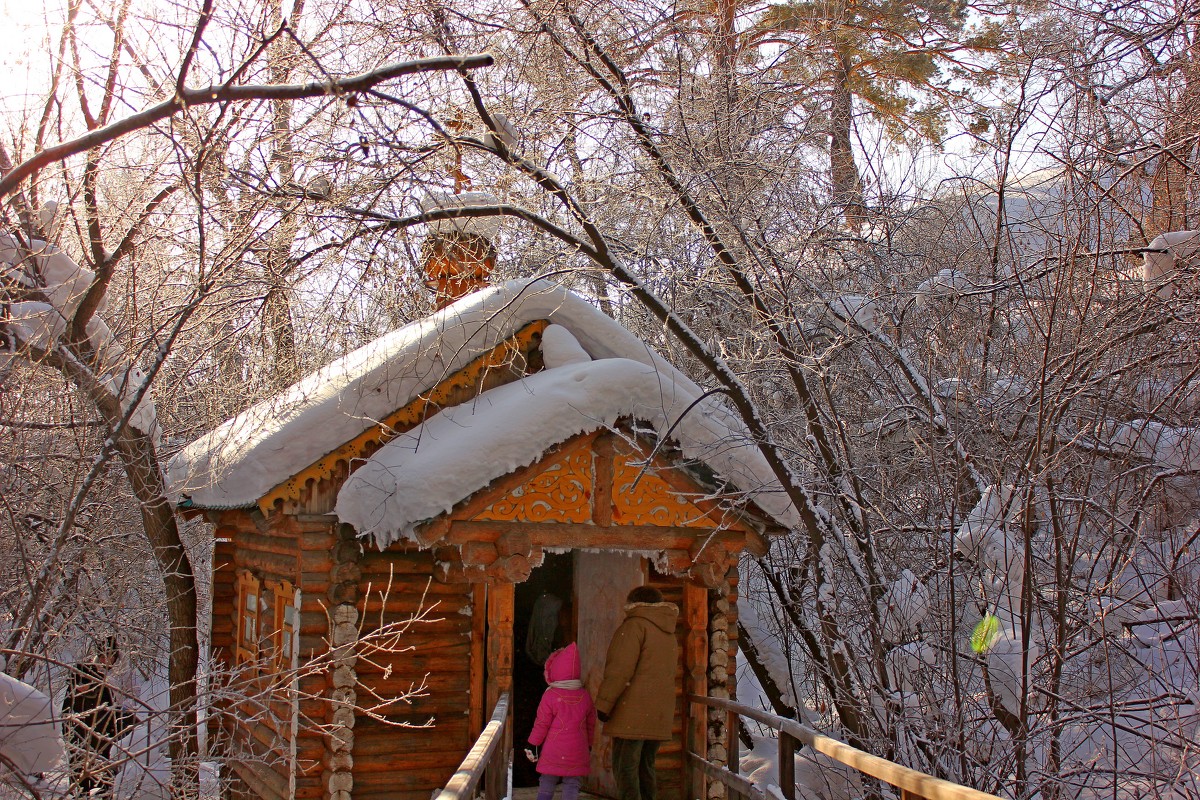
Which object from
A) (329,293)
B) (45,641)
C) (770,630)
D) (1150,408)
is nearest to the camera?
(1150,408)

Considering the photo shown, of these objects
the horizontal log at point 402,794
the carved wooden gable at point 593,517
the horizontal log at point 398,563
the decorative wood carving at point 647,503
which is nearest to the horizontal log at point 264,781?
the horizontal log at point 402,794

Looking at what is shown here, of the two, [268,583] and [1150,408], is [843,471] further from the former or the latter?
[268,583]

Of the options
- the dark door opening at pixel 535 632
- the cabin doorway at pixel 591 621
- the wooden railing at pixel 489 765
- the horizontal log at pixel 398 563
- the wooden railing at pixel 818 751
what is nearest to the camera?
the wooden railing at pixel 818 751

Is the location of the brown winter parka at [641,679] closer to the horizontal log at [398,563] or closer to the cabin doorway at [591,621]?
the cabin doorway at [591,621]

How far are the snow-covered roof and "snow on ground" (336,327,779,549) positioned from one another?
11 millimetres

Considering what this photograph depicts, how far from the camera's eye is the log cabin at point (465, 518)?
318 inches

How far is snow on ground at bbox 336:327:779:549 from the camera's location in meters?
7.79

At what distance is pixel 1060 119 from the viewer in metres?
6.99

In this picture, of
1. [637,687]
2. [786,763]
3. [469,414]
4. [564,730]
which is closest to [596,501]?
[469,414]

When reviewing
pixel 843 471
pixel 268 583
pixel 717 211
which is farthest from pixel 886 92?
pixel 268 583

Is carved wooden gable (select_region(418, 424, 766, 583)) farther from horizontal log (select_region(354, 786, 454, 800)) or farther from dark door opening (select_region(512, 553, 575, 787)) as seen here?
horizontal log (select_region(354, 786, 454, 800))

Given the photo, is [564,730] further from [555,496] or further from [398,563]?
[398,563]

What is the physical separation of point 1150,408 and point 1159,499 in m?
1.00

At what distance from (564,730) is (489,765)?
42.9 inches
